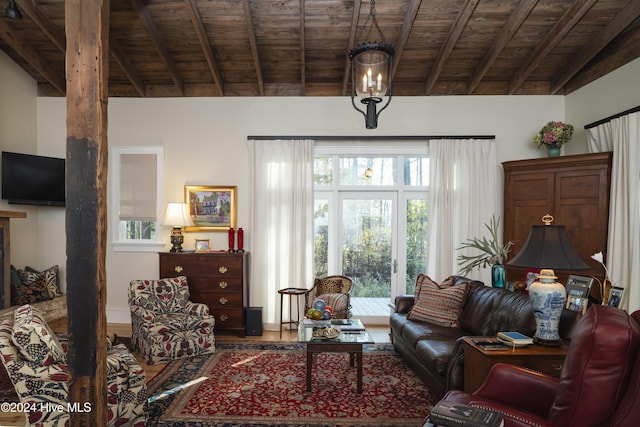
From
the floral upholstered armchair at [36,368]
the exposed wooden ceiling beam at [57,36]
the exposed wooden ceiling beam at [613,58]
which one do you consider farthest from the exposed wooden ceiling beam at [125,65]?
the exposed wooden ceiling beam at [613,58]

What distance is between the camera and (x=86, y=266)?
7.64 ft

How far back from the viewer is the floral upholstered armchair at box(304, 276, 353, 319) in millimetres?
4418

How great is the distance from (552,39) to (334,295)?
3.79m

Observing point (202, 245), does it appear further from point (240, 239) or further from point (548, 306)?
point (548, 306)

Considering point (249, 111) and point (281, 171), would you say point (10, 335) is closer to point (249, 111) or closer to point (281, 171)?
Result: point (281, 171)

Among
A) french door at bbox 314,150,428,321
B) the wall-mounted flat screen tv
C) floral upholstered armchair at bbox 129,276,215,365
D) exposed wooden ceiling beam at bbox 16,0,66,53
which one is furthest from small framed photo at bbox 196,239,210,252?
exposed wooden ceiling beam at bbox 16,0,66,53

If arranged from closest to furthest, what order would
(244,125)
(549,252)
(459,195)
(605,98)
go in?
1. (549,252)
2. (605,98)
3. (459,195)
4. (244,125)

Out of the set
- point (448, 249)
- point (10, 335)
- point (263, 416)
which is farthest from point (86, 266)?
point (448, 249)

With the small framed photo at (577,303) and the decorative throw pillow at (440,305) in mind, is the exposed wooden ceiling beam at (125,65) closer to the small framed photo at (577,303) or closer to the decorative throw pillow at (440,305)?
the decorative throw pillow at (440,305)

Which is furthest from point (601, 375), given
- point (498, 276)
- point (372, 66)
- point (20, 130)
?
point (20, 130)

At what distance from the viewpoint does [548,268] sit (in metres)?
2.44

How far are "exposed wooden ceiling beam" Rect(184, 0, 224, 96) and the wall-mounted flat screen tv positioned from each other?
2438 millimetres

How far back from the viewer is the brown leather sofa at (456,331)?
280cm

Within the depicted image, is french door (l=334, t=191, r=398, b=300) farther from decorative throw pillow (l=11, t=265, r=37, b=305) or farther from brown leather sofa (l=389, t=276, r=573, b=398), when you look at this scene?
decorative throw pillow (l=11, t=265, r=37, b=305)
